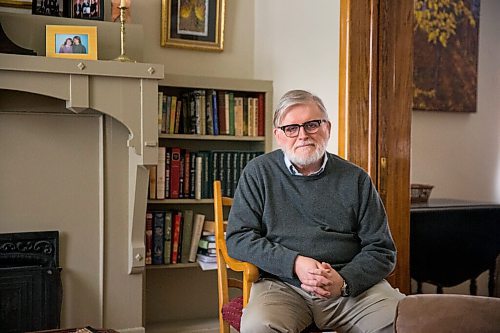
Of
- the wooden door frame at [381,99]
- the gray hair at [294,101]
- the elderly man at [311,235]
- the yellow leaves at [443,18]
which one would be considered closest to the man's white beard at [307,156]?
the elderly man at [311,235]

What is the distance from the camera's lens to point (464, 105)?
2.88m

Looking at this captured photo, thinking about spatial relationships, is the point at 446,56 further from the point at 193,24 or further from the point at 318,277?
the point at 318,277

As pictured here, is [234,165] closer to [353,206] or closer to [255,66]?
[255,66]

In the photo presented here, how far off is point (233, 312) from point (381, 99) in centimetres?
110

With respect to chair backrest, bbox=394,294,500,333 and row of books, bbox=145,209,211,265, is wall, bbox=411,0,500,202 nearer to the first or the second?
row of books, bbox=145,209,211,265

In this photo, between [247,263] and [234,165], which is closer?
[247,263]

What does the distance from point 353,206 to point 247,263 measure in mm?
418

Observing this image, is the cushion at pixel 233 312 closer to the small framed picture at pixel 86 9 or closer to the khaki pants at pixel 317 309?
the khaki pants at pixel 317 309

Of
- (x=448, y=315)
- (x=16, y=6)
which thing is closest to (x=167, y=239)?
(x=16, y=6)

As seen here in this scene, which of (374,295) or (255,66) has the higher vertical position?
(255,66)

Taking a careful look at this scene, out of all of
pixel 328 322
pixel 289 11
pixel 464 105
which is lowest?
pixel 328 322

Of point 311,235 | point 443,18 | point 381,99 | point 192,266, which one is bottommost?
point 192,266

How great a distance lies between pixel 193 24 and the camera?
3.36 meters

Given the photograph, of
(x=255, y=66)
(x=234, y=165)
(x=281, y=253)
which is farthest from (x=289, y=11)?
(x=281, y=253)
